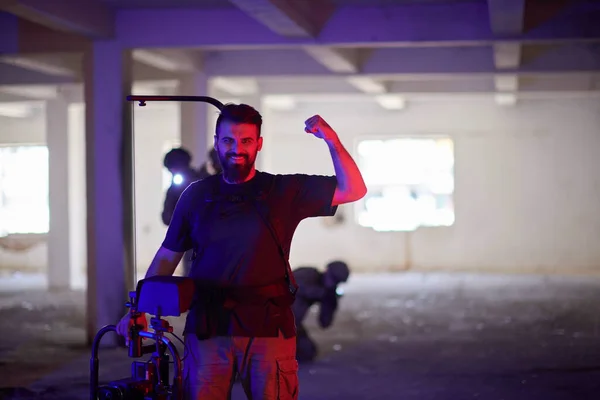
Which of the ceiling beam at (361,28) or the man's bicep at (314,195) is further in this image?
the ceiling beam at (361,28)

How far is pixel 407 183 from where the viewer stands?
14914 millimetres

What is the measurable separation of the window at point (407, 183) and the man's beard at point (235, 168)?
12112 mm

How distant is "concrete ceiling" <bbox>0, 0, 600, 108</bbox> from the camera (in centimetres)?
671

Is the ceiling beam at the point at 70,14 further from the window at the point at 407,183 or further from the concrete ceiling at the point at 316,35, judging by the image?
the window at the point at 407,183

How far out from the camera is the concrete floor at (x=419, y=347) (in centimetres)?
567

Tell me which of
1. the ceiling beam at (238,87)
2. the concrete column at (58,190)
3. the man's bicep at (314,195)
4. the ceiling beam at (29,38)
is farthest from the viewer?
the concrete column at (58,190)

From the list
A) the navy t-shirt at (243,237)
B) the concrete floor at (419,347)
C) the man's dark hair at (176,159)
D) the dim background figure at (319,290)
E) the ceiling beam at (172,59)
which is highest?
the ceiling beam at (172,59)

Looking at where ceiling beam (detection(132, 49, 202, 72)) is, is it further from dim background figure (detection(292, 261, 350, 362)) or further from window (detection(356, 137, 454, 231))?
window (detection(356, 137, 454, 231))

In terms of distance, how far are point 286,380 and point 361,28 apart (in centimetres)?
493

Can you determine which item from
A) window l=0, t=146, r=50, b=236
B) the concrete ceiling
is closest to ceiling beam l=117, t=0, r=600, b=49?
the concrete ceiling

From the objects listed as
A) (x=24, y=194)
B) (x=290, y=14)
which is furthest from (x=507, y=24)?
(x=24, y=194)

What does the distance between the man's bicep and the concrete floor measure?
2842 millimetres

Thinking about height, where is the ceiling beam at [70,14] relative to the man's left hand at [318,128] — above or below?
above

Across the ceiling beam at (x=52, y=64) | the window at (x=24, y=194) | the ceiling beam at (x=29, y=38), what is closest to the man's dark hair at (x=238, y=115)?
the ceiling beam at (x=29, y=38)
